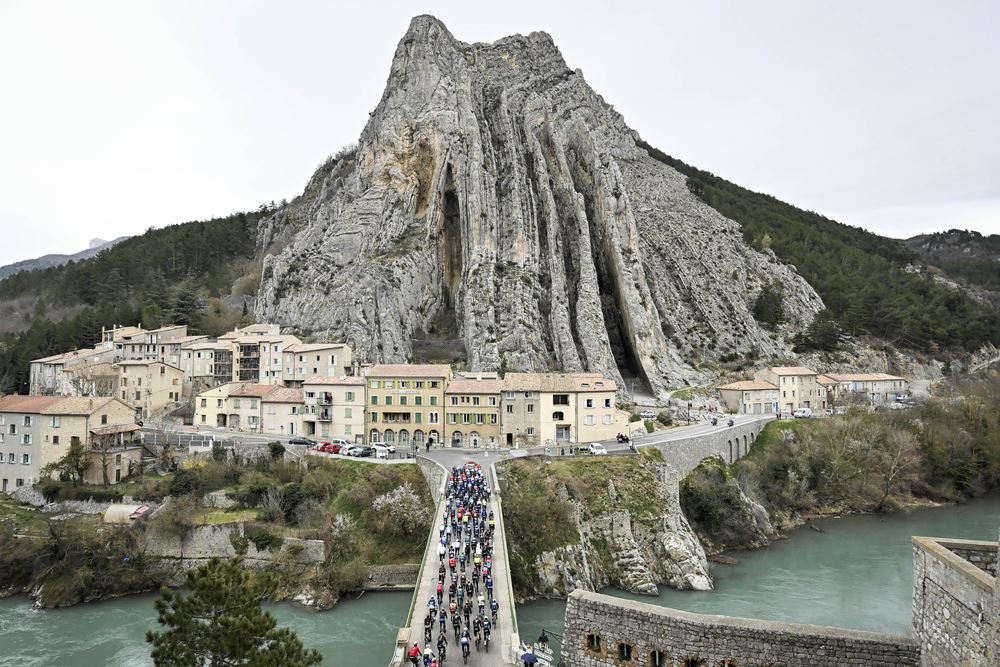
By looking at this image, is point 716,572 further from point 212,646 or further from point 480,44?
point 480,44

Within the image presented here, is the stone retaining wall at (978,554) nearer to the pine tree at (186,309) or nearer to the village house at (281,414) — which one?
the village house at (281,414)

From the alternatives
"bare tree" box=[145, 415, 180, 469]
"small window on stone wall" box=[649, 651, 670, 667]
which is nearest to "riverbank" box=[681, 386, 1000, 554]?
"small window on stone wall" box=[649, 651, 670, 667]

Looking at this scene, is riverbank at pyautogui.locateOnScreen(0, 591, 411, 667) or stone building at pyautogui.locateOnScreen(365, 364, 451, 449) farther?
stone building at pyautogui.locateOnScreen(365, 364, 451, 449)

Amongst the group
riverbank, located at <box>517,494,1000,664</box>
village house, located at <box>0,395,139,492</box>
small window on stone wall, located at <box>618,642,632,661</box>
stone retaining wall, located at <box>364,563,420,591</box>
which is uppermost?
village house, located at <box>0,395,139,492</box>

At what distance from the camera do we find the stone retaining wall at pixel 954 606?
9.12 metres

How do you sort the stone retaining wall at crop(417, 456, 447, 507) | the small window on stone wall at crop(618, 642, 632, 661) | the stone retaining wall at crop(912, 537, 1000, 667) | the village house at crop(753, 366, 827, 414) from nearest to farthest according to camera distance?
the stone retaining wall at crop(912, 537, 1000, 667) < the small window on stone wall at crop(618, 642, 632, 661) < the stone retaining wall at crop(417, 456, 447, 507) < the village house at crop(753, 366, 827, 414)

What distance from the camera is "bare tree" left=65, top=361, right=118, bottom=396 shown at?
53906 millimetres

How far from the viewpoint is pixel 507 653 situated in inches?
685

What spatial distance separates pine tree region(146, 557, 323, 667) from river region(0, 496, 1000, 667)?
864 cm

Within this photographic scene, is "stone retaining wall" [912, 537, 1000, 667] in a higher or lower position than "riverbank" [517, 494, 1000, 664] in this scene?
higher

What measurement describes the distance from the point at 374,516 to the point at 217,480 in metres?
12.6

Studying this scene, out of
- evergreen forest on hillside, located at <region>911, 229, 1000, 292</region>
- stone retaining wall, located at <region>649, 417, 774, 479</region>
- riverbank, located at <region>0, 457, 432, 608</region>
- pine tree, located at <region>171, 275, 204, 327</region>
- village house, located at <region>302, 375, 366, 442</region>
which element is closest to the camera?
riverbank, located at <region>0, 457, 432, 608</region>

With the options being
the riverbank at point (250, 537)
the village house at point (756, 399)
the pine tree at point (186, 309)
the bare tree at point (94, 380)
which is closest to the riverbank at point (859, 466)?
the village house at point (756, 399)

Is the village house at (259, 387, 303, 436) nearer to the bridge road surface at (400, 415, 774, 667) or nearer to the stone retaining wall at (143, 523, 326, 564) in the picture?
the bridge road surface at (400, 415, 774, 667)
